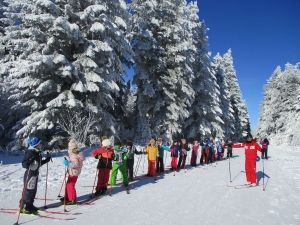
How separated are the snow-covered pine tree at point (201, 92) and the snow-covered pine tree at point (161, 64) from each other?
357 centimetres

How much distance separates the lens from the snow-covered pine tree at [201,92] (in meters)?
23.8

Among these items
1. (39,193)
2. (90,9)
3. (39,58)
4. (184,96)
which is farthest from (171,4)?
(39,193)

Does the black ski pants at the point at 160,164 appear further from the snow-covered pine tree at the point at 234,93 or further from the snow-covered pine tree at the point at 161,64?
the snow-covered pine tree at the point at 234,93

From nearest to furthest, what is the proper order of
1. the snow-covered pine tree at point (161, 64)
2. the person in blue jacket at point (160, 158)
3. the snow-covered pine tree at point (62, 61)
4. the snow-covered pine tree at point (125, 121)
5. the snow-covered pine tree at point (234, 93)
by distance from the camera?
1. the person in blue jacket at point (160, 158)
2. the snow-covered pine tree at point (62, 61)
3. the snow-covered pine tree at point (125, 121)
4. the snow-covered pine tree at point (161, 64)
5. the snow-covered pine tree at point (234, 93)

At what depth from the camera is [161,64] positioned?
19750mm

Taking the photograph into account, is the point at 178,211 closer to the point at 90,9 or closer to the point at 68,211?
the point at 68,211

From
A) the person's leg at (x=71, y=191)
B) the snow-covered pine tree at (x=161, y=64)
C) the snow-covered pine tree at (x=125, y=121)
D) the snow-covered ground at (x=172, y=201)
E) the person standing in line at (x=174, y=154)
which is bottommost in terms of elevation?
the snow-covered ground at (x=172, y=201)

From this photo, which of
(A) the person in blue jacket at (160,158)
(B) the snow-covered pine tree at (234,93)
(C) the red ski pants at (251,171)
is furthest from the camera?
(B) the snow-covered pine tree at (234,93)

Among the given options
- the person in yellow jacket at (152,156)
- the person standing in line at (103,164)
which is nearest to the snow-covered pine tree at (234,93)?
the person in yellow jacket at (152,156)

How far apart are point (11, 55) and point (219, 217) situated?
58.5ft

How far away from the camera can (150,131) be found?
1866 cm

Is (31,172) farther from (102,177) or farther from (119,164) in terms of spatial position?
(119,164)

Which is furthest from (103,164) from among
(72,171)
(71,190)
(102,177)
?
(71,190)

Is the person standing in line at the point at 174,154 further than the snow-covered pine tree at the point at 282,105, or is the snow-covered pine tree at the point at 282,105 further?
the snow-covered pine tree at the point at 282,105
